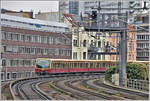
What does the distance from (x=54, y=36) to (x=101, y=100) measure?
4878 cm

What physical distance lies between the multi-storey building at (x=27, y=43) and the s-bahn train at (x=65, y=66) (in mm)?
9044

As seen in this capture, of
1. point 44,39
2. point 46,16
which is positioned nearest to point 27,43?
point 44,39

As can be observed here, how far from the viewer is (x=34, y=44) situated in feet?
220

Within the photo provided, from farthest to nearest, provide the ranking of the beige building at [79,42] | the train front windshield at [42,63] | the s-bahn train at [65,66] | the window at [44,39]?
the beige building at [79,42] < the window at [44,39] < the s-bahn train at [65,66] < the train front windshield at [42,63]

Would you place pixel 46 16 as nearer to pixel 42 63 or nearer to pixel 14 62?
pixel 14 62

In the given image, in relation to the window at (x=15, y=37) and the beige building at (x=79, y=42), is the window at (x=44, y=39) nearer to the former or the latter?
the window at (x=15, y=37)

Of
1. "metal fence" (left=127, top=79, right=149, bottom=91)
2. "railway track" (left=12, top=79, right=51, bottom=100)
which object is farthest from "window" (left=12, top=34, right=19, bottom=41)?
"metal fence" (left=127, top=79, right=149, bottom=91)

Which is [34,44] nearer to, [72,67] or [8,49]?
[8,49]

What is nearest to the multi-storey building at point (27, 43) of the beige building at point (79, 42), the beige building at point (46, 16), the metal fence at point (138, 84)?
the beige building at point (79, 42)

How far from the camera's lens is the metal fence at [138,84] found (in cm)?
2805

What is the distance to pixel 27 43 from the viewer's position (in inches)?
2584

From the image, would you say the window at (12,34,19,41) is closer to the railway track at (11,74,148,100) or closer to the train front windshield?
the train front windshield

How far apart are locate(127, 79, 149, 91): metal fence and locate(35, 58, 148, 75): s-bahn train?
21.6 m

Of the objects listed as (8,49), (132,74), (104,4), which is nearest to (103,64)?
(8,49)
